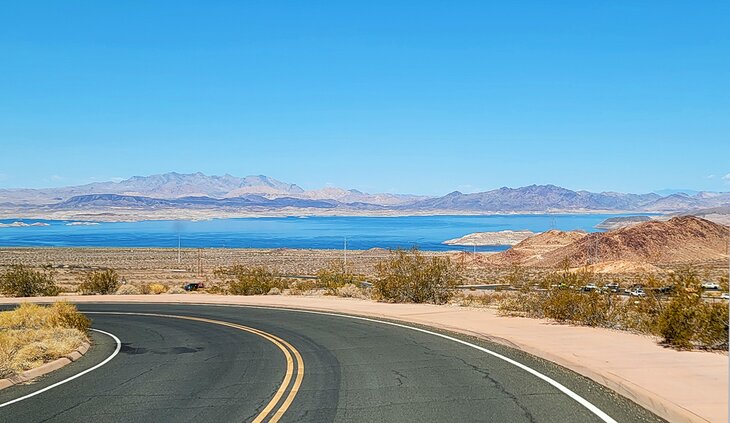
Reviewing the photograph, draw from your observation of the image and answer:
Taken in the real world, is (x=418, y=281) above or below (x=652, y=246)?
above

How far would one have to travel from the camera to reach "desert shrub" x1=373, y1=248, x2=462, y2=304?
31.2 metres

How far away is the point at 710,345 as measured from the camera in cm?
1423

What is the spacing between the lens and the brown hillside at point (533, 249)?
106500 millimetres

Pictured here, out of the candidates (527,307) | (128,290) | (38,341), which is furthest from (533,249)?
(38,341)

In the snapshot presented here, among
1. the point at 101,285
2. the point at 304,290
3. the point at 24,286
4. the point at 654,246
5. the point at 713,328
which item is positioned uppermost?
the point at 713,328

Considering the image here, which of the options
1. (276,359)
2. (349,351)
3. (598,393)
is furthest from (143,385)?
(598,393)

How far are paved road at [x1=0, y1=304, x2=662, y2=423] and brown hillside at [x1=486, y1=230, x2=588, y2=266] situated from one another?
8736 cm

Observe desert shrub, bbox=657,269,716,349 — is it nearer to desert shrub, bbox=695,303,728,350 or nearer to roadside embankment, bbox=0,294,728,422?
desert shrub, bbox=695,303,728,350

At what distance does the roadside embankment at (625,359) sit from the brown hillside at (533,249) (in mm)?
82664

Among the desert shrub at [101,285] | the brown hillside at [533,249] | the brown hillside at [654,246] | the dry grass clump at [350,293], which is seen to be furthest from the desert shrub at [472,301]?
the brown hillside at [533,249]

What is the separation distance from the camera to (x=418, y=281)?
3144 centimetres

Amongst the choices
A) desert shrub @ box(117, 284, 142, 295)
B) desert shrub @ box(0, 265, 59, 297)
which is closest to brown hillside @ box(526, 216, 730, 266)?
desert shrub @ box(117, 284, 142, 295)

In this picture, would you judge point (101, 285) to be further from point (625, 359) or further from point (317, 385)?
point (625, 359)

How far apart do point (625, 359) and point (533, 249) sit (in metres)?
107
